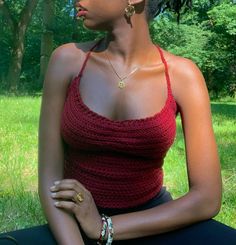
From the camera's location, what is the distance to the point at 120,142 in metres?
1.32

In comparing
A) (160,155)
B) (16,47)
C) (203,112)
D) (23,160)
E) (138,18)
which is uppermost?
(138,18)

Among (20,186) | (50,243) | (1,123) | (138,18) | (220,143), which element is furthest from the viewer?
(1,123)

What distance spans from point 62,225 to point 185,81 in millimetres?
463

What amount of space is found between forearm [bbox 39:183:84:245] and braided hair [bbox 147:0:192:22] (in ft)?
1.84

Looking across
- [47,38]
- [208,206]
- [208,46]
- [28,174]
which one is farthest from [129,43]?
[208,46]

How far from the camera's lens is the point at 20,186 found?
11.8ft

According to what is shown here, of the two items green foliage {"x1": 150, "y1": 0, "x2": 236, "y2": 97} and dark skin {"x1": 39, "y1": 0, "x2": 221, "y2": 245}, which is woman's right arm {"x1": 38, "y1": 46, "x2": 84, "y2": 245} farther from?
green foliage {"x1": 150, "y1": 0, "x2": 236, "y2": 97}

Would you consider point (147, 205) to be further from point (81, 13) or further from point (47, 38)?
point (47, 38)

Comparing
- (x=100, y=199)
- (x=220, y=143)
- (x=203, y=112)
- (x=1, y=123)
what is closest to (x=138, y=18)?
(x=203, y=112)

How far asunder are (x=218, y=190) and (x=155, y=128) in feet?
0.74

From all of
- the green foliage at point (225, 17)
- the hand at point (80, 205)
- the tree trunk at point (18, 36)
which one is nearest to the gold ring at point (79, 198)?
the hand at point (80, 205)

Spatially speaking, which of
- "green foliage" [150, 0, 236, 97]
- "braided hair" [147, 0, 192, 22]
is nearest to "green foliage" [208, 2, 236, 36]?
"green foliage" [150, 0, 236, 97]

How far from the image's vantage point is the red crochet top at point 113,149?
133 cm

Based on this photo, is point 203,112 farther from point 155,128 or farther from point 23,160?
point 23,160
